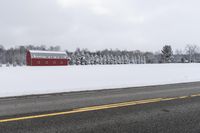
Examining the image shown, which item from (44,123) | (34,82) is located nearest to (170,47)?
(34,82)

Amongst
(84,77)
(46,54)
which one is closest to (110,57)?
(46,54)

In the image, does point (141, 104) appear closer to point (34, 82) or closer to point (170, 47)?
point (34, 82)

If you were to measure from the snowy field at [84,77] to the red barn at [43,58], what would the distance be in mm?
46576

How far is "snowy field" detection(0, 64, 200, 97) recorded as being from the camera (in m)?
12.3

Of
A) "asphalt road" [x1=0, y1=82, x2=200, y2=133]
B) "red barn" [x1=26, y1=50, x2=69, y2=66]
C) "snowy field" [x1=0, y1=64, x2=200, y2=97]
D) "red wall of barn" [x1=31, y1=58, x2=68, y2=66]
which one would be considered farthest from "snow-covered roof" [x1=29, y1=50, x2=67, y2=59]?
"asphalt road" [x1=0, y1=82, x2=200, y2=133]

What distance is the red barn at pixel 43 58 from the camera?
61.3 metres

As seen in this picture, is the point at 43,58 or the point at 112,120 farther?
the point at 43,58

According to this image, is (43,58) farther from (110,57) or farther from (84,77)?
(110,57)

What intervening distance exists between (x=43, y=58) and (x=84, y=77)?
49.9 meters

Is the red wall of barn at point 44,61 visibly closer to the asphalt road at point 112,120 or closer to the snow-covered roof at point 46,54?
the snow-covered roof at point 46,54

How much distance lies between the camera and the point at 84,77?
14914mm

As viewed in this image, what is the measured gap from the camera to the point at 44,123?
18.6ft

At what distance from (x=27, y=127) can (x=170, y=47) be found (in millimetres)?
98538

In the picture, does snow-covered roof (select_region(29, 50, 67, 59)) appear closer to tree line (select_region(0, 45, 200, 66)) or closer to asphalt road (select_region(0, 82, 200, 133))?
tree line (select_region(0, 45, 200, 66))
